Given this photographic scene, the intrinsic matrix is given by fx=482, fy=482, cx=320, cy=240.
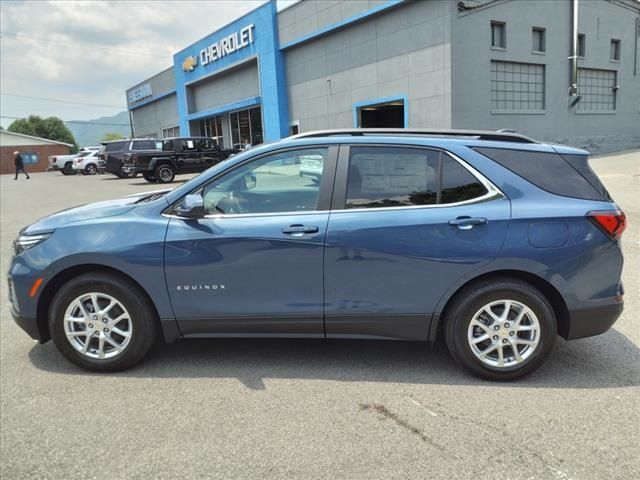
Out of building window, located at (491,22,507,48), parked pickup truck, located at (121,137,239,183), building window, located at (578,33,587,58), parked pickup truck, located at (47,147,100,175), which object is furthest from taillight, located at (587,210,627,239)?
parked pickup truck, located at (47,147,100,175)

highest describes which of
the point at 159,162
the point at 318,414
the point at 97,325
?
the point at 159,162

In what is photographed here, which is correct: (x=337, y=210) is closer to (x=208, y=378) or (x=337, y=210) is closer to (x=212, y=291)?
(x=212, y=291)

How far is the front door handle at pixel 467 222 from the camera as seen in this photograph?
127 inches

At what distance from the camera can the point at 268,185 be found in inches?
139

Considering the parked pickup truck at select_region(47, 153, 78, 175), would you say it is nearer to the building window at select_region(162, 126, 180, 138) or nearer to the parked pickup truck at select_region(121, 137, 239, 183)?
the building window at select_region(162, 126, 180, 138)

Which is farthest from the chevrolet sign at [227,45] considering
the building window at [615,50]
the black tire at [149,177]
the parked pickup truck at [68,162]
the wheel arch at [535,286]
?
the wheel arch at [535,286]

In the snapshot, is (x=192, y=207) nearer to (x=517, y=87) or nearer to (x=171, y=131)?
(x=517, y=87)

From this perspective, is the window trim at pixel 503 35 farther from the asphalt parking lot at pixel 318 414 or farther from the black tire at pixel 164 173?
the asphalt parking lot at pixel 318 414

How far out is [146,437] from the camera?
2799 mm

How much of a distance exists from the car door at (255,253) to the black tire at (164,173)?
18036 mm

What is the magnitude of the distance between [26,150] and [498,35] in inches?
2407

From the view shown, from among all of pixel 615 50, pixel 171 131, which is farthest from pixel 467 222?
pixel 171 131

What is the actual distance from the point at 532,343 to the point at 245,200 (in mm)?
2240

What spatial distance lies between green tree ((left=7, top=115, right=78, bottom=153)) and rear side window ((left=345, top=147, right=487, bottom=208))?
10054cm
